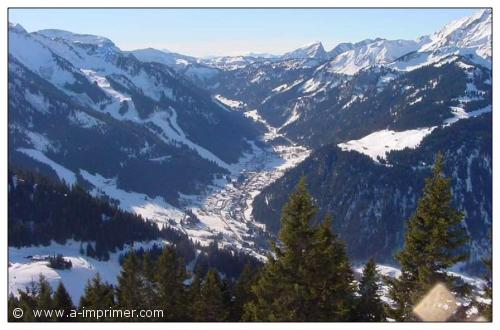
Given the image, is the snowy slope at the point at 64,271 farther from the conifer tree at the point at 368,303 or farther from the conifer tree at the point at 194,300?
the conifer tree at the point at 368,303

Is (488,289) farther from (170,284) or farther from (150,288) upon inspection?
(150,288)

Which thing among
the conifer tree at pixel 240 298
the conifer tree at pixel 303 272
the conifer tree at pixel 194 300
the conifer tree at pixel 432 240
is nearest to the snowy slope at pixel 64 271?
the conifer tree at pixel 240 298

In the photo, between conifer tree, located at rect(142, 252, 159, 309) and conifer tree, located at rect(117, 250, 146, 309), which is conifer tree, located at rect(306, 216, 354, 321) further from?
conifer tree, located at rect(117, 250, 146, 309)
